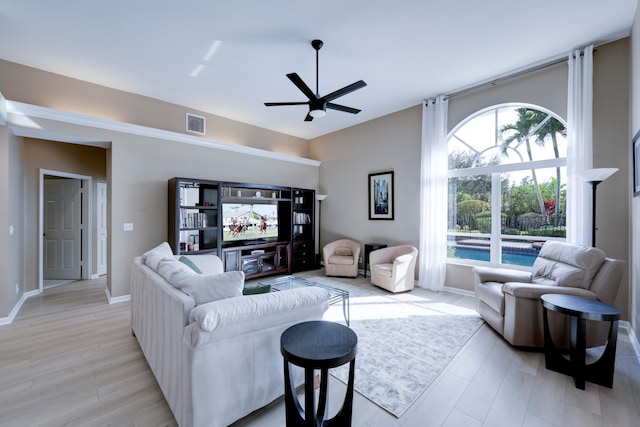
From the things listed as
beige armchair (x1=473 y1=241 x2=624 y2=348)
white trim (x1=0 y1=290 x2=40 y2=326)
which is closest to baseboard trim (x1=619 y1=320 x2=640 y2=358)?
beige armchair (x1=473 y1=241 x2=624 y2=348)

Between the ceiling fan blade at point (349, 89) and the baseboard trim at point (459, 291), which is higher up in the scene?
the ceiling fan blade at point (349, 89)

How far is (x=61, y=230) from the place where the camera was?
17.0 ft

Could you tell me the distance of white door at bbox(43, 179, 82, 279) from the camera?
202 inches

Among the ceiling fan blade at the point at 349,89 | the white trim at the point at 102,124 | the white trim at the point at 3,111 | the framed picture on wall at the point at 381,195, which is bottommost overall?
the framed picture on wall at the point at 381,195

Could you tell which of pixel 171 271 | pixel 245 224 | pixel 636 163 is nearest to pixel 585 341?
pixel 636 163

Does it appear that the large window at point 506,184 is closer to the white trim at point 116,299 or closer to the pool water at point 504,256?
the pool water at point 504,256

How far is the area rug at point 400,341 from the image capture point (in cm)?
199

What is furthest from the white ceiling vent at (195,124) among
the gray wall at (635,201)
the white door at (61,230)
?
the gray wall at (635,201)

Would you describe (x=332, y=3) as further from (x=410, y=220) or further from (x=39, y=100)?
(x=39, y=100)

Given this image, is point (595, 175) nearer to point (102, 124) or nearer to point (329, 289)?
point (329, 289)

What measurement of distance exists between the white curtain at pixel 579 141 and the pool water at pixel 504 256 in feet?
2.03

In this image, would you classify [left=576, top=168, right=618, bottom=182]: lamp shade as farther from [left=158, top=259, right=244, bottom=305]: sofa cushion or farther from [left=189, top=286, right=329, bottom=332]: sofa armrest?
[left=158, top=259, right=244, bottom=305]: sofa cushion

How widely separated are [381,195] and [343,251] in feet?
4.64

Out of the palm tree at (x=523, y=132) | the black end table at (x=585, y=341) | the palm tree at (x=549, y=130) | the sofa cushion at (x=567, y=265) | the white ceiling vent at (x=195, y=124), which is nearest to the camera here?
the black end table at (x=585, y=341)
